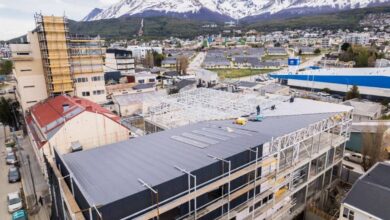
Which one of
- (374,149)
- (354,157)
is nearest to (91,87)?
(354,157)

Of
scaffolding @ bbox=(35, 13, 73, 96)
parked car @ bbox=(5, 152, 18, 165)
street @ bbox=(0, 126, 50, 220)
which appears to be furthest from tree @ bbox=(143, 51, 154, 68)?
parked car @ bbox=(5, 152, 18, 165)

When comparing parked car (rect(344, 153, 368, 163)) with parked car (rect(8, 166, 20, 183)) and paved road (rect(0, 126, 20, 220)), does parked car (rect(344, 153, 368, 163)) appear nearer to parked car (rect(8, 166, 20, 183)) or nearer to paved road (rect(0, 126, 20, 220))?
paved road (rect(0, 126, 20, 220))

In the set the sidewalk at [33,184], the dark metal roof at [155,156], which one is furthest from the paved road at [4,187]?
the dark metal roof at [155,156]

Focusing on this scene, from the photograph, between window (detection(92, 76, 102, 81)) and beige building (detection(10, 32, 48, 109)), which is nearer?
beige building (detection(10, 32, 48, 109))

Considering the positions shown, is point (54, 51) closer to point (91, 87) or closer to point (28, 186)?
point (91, 87)

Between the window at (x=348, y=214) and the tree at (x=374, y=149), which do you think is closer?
the window at (x=348, y=214)

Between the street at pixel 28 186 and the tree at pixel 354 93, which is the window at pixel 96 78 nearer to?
the street at pixel 28 186
